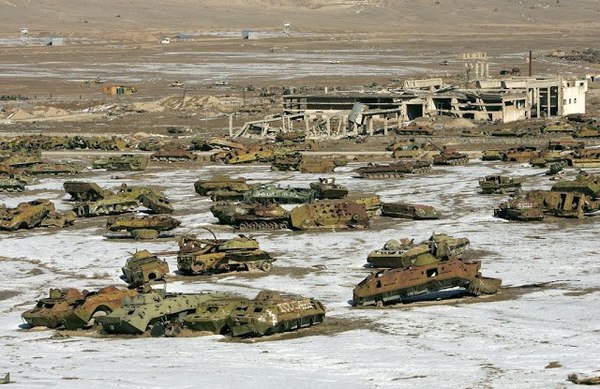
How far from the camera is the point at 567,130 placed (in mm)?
69500

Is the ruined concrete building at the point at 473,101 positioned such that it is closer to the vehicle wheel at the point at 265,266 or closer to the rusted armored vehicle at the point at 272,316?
the vehicle wheel at the point at 265,266

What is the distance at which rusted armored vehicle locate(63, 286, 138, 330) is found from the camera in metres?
28.6

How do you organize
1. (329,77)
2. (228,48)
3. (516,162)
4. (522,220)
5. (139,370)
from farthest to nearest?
1. (228,48)
2. (329,77)
3. (516,162)
4. (522,220)
5. (139,370)

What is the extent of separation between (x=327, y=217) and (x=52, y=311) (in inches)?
557

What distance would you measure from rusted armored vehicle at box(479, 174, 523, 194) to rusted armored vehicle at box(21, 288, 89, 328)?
22163 mm

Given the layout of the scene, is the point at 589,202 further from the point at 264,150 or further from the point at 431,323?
the point at 264,150

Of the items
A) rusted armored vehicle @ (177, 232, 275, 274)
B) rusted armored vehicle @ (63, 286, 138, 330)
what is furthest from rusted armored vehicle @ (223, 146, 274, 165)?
rusted armored vehicle @ (63, 286, 138, 330)

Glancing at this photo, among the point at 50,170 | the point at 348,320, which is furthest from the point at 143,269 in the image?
the point at 50,170

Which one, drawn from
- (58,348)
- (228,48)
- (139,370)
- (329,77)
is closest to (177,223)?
(58,348)

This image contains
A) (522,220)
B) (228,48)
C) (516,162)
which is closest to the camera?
(522,220)

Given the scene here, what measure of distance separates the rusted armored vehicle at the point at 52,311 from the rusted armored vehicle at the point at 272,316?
12.6ft

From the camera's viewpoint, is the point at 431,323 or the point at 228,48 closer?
the point at 431,323

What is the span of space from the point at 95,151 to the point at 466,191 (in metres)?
25.9

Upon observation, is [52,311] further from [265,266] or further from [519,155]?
[519,155]
